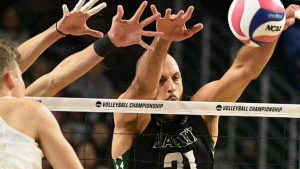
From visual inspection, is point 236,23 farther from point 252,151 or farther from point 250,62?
point 252,151

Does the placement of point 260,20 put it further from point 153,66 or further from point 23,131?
point 23,131

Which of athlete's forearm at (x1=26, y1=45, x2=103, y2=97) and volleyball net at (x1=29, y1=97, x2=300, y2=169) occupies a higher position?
athlete's forearm at (x1=26, y1=45, x2=103, y2=97)

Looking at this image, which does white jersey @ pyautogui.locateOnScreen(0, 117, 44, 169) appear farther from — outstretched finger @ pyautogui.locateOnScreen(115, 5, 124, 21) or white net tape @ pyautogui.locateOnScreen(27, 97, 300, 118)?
outstretched finger @ pyautogui.locateOnScreen(115, 5, 124, 21)

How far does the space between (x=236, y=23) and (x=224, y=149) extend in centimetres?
183

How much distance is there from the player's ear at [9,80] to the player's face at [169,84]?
6.76ft

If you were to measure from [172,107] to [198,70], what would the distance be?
6.53 feet

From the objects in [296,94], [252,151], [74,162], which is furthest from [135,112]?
[296,94]

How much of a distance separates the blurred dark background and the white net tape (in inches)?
63.7

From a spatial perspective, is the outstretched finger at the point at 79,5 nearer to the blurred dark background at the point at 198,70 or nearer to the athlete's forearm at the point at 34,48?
the athlete's forearm at the point at 34,48

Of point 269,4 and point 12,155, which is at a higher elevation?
point 269,4

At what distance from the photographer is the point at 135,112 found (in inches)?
144

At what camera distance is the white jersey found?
2.03 m

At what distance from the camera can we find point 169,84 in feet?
13.6

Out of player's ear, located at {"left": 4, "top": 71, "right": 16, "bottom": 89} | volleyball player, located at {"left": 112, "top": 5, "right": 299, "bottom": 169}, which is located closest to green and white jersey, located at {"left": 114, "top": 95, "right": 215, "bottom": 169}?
volleyball player, located at {"left": 112, "top": 5, "right": 299, "bottom": 169}
